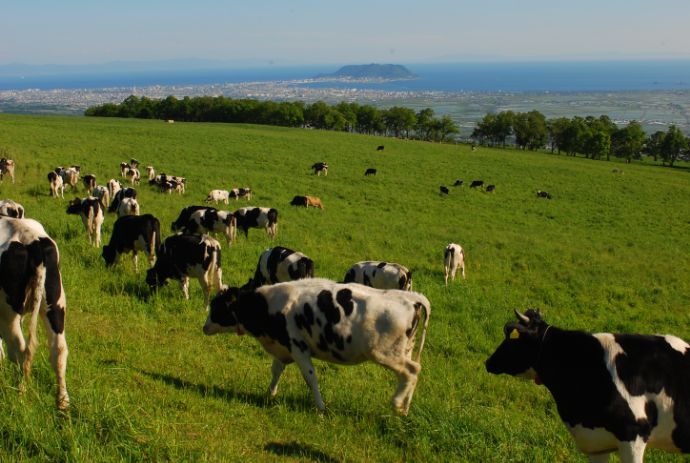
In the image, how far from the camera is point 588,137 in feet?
285

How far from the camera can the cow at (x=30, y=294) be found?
5484 millimetres

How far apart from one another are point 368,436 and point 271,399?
1.55 metres

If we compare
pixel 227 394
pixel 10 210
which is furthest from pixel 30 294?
pixel 10 210

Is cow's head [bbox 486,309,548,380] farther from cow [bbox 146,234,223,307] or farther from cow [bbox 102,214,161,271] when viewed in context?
cow [bbox 102,214,161,271]

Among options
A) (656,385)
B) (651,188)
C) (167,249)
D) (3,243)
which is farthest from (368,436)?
(651,188)

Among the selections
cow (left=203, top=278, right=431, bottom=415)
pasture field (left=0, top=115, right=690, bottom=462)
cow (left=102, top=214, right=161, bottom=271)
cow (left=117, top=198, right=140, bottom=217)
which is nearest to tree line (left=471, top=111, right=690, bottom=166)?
pasture field (left=0, top=115, right=690, bottom=462)

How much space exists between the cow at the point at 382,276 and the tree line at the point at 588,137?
83311 millimetres

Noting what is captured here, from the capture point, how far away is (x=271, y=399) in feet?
23.5

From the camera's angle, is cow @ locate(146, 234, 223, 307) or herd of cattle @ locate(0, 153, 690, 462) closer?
herd of cattle @ locate(0, 153, 690, 462)

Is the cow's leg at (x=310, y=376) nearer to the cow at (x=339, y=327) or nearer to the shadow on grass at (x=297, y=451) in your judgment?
the cow at (x=339, y=327)

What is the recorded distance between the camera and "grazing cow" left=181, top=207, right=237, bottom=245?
62.1 ft

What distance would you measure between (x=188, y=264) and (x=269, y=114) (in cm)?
9124

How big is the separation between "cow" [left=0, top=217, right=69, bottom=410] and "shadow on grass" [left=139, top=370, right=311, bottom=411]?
1765mm

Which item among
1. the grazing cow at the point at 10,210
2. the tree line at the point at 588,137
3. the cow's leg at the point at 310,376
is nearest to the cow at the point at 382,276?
the cow's leg at the point at 310,376
